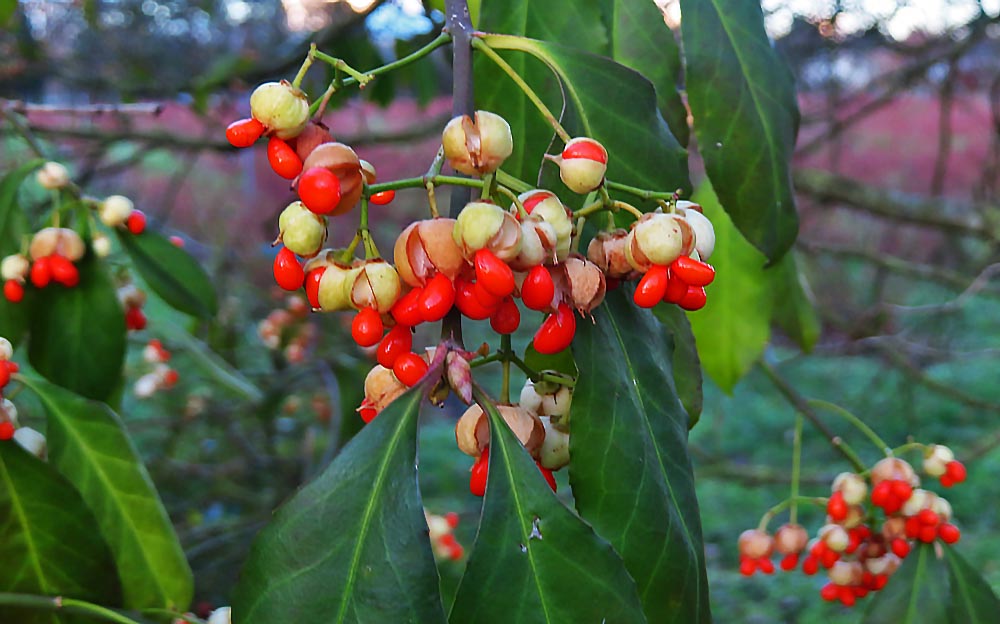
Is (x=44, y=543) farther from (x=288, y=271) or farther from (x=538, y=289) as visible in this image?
(x=538, y=289)

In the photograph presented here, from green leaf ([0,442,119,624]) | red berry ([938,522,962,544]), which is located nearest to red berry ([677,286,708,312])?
green leaf ([0,442,119,624])

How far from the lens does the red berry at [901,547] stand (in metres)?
0.99

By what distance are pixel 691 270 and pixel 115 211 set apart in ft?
2.29

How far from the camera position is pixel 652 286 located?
49 cm

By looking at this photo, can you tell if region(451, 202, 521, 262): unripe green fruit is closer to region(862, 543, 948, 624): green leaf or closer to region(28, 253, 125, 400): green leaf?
region(28, 253, 125, 400): green leaf

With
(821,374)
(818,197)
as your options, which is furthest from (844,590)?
(821,374)

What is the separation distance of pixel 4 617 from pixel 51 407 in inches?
7.0

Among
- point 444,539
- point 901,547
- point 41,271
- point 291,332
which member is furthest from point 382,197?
point 291,332

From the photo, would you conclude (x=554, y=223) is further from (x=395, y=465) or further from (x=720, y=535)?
(x=720, y=535)

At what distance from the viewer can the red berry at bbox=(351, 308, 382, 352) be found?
1.55 ft

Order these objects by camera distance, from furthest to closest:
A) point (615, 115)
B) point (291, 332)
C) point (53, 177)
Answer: point (291, 332) < point (53, 177) < point (615, 115)

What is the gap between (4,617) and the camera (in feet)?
2.30

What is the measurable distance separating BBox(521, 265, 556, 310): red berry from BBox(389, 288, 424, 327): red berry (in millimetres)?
54

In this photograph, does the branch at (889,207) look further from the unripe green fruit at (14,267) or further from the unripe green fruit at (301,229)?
the unripe green fruit at (301,229)
